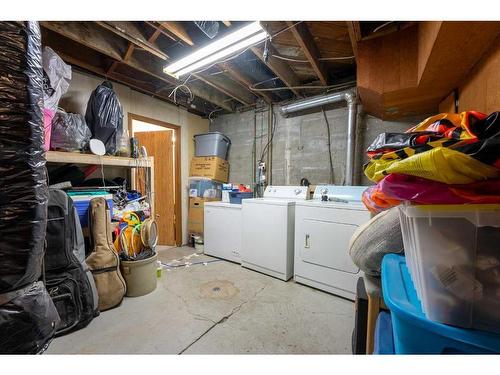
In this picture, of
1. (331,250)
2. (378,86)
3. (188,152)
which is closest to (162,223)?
(188,152)

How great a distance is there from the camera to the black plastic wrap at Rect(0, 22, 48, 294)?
2.92ft

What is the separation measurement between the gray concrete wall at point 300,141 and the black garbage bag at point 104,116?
1938mm

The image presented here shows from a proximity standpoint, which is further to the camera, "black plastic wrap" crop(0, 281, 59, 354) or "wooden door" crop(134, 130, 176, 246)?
"wooden door" crop(134, 130, 176, 246)

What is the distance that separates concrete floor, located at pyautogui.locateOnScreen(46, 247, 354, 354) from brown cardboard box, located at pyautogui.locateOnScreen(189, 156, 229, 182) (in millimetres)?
1700

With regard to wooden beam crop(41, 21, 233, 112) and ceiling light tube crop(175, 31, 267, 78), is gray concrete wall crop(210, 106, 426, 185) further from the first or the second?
ceiling light tube crop(175, 31, 267, 78)

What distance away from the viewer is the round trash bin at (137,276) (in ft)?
6.50

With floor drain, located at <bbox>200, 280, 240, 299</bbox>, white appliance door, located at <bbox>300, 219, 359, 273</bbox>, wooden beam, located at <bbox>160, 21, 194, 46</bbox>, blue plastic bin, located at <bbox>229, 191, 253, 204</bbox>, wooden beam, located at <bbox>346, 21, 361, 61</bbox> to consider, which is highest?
wooden beam, located at <bbox>160, 21, 194, 46</bbox>

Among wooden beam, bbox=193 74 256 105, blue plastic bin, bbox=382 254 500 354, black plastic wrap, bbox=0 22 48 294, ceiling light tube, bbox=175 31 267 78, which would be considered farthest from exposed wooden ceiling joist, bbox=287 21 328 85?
blue plastic bin, bbox=382 254 500 354

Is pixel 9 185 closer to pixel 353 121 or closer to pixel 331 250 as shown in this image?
pixel 331 250

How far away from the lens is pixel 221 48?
1.82 m

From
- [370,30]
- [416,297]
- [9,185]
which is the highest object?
[370,30]

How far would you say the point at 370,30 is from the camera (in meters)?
1.72

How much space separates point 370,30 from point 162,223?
3.70m

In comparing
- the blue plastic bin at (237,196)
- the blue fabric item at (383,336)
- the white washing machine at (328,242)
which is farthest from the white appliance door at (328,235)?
the blue fabric item at (383,336)
